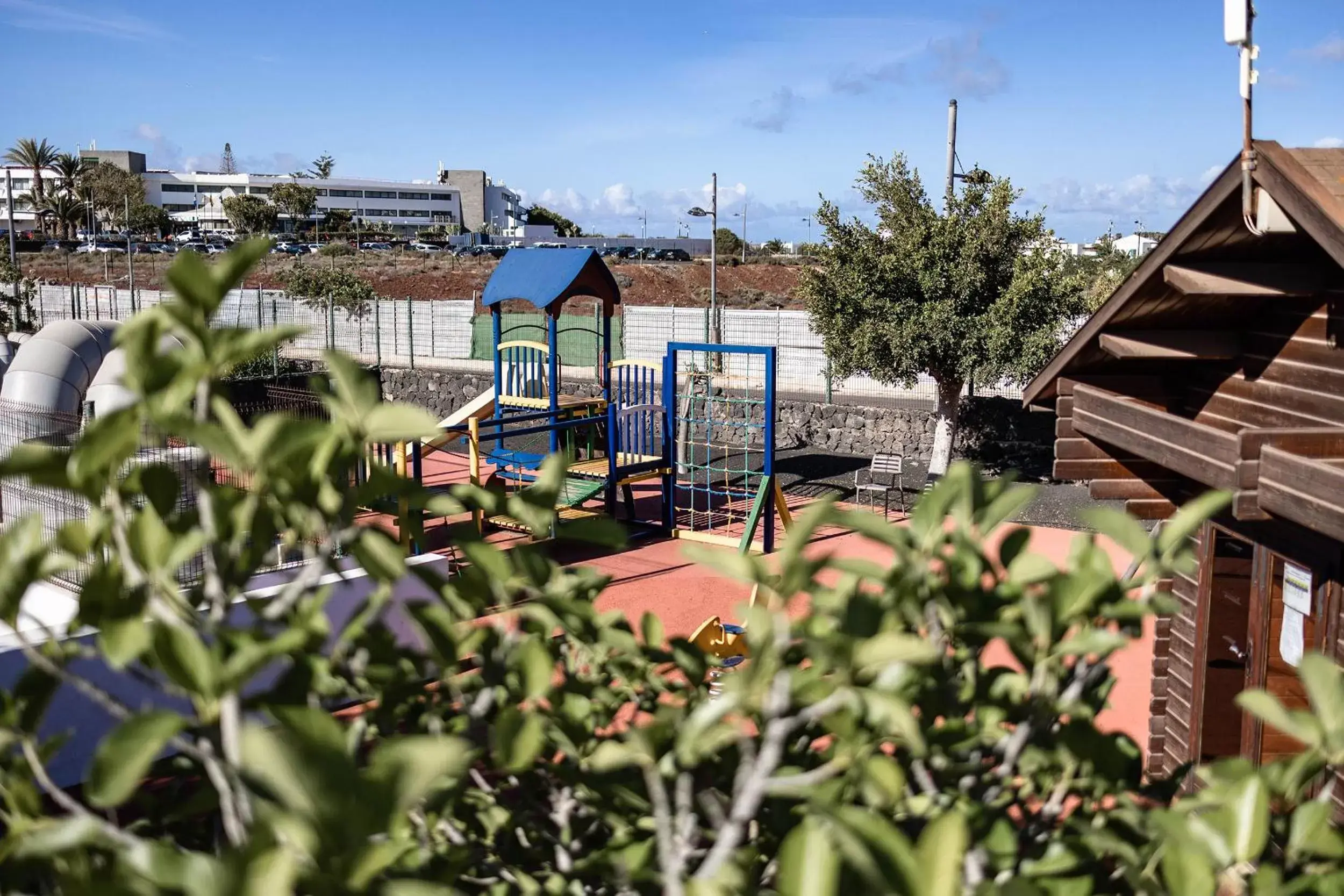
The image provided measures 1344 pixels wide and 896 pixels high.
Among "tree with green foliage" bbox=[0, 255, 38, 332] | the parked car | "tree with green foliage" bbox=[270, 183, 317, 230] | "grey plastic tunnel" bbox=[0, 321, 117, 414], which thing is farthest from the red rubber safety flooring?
the parked car

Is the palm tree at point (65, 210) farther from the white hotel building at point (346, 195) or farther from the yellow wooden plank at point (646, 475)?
the yellow wooden plank at point (646, 475)

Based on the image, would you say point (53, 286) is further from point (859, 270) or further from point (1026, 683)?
point (1026, 683)

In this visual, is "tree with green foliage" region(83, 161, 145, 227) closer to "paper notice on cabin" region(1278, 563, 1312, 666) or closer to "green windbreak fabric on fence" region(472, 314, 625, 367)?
"green windbreak fabric on fence" region(472, 314, 625, 367)

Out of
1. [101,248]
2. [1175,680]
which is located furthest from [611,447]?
[101,248]

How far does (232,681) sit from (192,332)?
44cm

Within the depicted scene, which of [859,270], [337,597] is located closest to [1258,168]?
[337,597]

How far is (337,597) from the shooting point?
8336 mm

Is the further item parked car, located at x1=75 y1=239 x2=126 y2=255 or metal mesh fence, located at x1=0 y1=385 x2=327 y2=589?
parked car, located at x1=75 y1=239 x2=126 y2=255

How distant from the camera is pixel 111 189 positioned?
75375 millimetres

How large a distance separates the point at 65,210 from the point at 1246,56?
78.4 m

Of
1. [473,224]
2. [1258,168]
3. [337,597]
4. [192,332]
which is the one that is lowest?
[337,597]

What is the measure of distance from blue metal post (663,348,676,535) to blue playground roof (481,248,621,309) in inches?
72.3

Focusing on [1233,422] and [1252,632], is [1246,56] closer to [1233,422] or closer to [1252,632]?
[1233,422]

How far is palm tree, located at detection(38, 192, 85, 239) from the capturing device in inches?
2757
